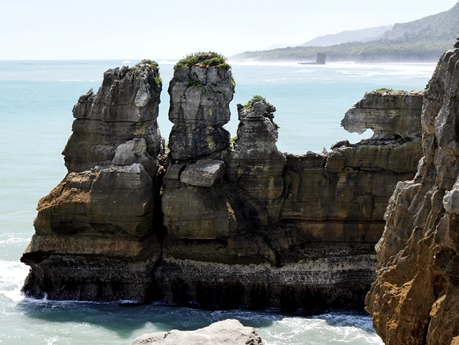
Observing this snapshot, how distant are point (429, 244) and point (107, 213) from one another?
14335 mm

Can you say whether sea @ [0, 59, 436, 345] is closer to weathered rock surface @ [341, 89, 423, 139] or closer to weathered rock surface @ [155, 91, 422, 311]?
weathered rock surface @ [155, 91, 422, 311]

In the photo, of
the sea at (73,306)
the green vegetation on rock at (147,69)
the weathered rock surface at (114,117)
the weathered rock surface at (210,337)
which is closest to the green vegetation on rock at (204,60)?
the green vegetation on rock at (147,69)

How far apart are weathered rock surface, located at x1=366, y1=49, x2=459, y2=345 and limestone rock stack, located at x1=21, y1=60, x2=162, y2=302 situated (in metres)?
11.8

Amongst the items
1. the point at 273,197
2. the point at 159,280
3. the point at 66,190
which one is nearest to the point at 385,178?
the point at 273,197

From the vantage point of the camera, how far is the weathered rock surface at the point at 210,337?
13.6 metres

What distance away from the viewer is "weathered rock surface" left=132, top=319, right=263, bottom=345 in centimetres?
1359

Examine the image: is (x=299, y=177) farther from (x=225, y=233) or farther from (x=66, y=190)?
(x=66, y=190)

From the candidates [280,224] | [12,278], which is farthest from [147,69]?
[12,278]

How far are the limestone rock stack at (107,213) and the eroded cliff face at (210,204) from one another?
0.04m

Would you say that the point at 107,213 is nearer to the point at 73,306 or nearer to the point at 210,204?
the point at 73,306

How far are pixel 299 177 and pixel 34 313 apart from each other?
10113mm

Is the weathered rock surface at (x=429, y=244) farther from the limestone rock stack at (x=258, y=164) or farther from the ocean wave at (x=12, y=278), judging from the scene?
the ocean wave at (x=12, y=278)

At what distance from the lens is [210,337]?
45.2 ft

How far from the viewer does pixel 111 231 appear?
90.5 feet
